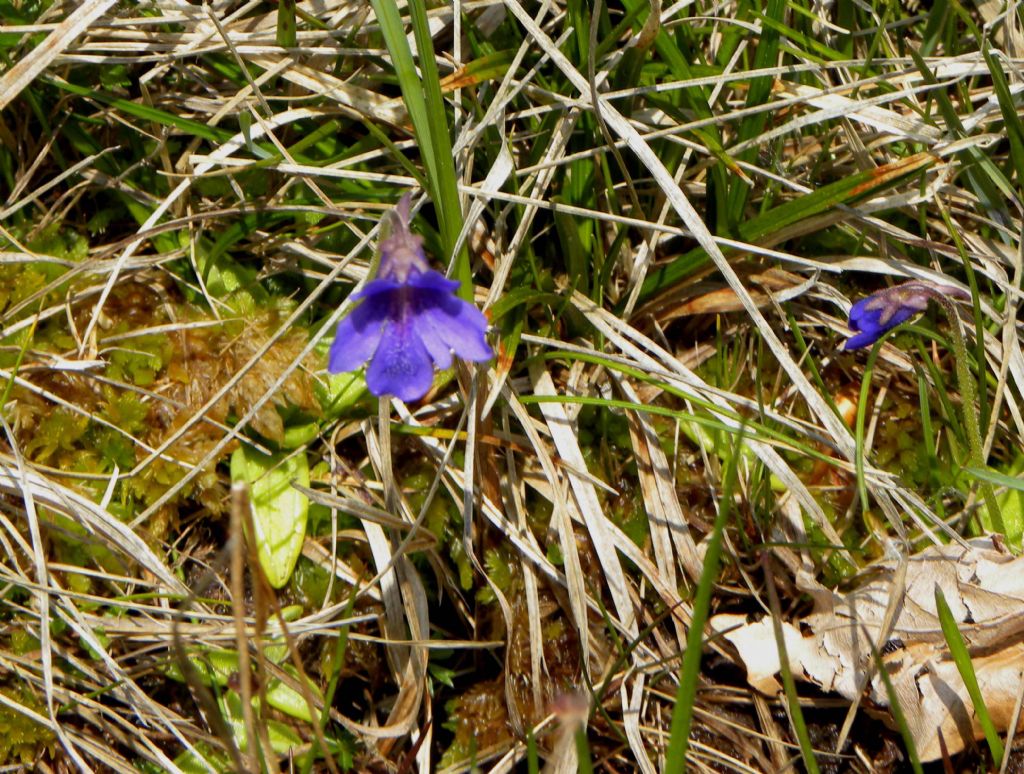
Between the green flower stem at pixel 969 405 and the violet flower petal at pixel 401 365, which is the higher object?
the violet flower petal at pixel 401 365

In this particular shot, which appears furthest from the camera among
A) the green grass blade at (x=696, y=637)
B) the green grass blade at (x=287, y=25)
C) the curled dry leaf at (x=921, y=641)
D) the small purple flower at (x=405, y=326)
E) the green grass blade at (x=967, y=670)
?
the green grass blade at (x=287, y=25)

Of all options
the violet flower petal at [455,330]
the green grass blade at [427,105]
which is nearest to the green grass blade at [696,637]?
the violet flower petal at [455,330]

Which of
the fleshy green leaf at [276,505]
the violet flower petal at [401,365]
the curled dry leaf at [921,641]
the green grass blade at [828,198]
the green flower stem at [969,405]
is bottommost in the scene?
the curled dry leaf at [921,641]

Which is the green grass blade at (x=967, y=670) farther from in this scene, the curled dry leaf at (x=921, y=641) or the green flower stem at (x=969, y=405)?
the green flower stem at (x=969, y=405)

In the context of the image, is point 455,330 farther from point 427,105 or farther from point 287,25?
point 287,25

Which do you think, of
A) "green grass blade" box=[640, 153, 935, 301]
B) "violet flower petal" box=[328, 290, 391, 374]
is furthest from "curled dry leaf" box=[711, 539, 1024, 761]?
"violet flower petal" box=[328, 290, 391, 374]

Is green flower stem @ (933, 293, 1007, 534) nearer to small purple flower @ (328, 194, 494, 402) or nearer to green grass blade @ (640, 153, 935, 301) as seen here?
green grass blade @ (640, 153, 935, 301)

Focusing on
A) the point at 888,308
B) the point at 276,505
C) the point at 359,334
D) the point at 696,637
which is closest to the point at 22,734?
the point at 276,505

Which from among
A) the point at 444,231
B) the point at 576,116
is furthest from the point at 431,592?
the point at 576,116
